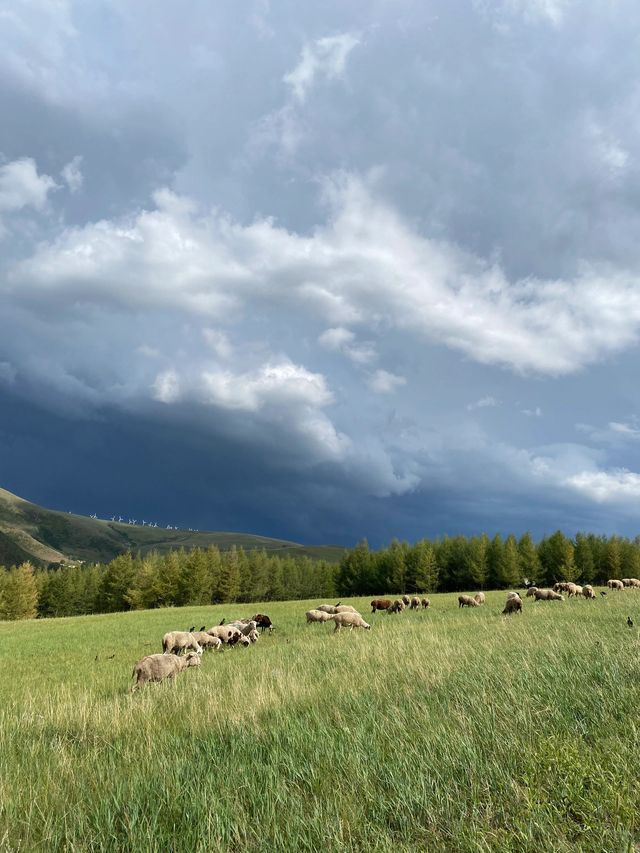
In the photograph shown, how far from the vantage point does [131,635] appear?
29.9 metres

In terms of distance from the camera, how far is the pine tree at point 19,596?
84875 mm

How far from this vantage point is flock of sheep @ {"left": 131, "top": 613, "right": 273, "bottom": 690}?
543 inches

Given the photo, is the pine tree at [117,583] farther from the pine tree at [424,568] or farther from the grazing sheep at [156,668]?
the grazing sheep at [156,668]

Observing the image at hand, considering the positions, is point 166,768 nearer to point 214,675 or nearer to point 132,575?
point 214,675

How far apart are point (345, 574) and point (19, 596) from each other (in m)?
68.2

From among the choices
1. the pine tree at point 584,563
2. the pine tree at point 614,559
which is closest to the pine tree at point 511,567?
the pine tree at point 584,563

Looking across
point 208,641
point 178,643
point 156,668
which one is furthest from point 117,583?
point 156,668

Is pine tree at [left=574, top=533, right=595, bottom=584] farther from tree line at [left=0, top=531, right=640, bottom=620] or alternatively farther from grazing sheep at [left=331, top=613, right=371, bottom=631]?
grazing sheep at [left=331, top=613, right=371, bottom=631]

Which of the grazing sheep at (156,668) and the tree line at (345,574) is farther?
the tree line at (345,574)

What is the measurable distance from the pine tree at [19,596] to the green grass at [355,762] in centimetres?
9367

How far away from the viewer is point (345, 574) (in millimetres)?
115938

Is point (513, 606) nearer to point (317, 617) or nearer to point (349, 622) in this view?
point (349, 622)

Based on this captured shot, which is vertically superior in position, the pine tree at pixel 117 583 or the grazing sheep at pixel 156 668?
the grazing sheep at pixel 156 668

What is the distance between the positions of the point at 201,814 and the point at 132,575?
318 ft
